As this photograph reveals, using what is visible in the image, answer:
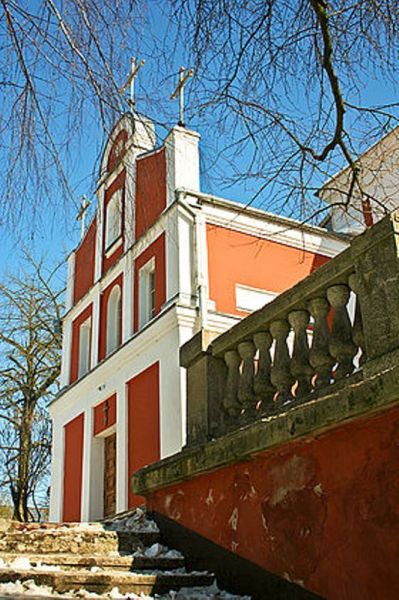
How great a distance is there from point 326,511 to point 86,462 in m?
11.3

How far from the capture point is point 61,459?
50.5 feet

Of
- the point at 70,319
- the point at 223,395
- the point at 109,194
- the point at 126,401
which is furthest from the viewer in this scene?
the point at 70,319

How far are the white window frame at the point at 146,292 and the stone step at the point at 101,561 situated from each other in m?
8.77

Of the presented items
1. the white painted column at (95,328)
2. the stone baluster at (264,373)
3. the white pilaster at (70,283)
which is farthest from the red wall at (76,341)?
the stone baluster at (264,373)

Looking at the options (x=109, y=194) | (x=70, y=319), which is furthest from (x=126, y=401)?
(x=109, y=194)

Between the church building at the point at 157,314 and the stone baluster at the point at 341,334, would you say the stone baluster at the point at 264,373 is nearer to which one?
the stone baluster at the point at 341,334

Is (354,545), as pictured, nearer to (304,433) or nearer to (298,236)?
(304,433)

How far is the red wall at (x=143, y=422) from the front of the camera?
11609mm

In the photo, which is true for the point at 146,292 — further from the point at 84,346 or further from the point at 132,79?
the point at 132,79

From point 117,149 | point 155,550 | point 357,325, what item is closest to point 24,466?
point 155,550

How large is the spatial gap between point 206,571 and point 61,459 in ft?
38.3

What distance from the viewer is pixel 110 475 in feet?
44.8

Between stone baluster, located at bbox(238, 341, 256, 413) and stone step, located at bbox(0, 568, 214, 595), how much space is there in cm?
125

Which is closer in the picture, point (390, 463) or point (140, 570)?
point (390, 463)
